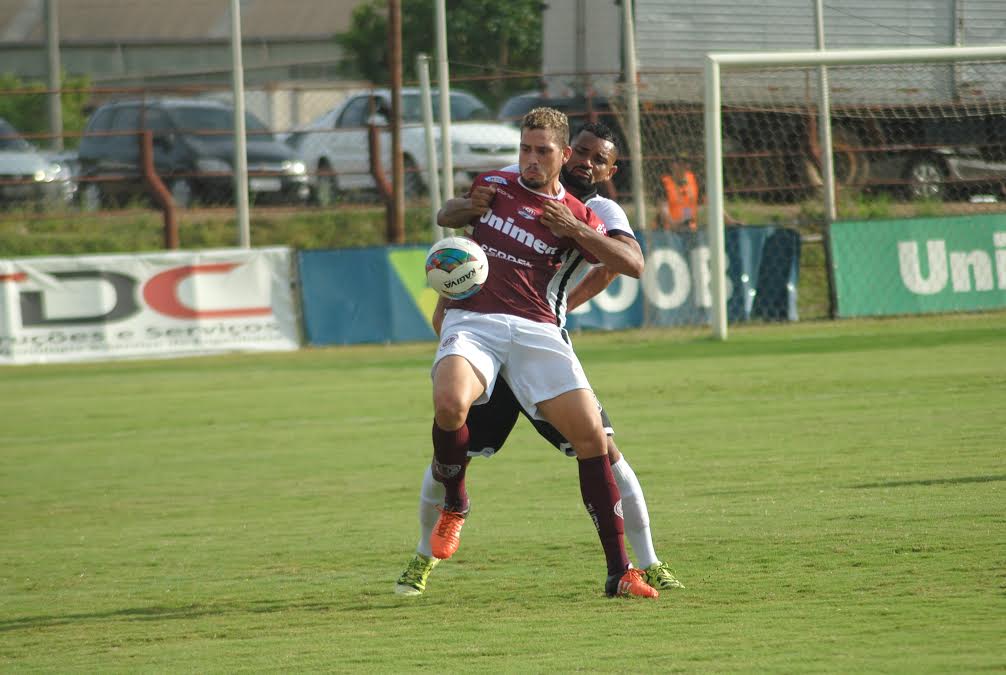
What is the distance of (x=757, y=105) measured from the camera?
2320 cm

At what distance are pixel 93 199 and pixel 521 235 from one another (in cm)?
1808

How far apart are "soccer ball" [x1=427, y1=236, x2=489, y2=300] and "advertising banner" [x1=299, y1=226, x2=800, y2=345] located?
13.2 meters

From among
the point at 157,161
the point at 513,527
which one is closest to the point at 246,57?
the point at 157,161

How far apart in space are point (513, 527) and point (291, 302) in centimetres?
1216

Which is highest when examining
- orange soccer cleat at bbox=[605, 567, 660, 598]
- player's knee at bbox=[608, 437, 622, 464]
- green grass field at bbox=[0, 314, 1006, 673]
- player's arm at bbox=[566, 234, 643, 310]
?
player's arm at bbox=[566, 234, 643, 310]

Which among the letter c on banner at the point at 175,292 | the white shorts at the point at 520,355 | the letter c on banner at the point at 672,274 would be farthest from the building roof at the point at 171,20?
the white shorts at the point at 520,355

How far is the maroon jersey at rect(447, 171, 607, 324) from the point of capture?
6520mm

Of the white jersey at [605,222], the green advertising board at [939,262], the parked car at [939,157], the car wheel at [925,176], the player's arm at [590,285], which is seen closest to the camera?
the white jersey at [605,222]

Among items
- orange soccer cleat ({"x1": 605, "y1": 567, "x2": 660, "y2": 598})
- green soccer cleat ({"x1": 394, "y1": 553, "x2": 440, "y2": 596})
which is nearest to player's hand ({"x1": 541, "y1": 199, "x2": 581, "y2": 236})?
orange soccer cleat ({"x1": 605, "y1": 567, "x2": 660, "y2": 598})

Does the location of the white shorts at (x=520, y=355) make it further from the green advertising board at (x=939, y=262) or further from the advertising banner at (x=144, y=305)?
the green advertising board at (x=939, y=262)

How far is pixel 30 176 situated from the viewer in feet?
83.7

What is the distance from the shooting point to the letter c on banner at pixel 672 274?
1975cm

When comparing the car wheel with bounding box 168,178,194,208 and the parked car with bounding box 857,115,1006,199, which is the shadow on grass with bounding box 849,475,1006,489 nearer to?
the parked car with bounding box 857,115,1006,199

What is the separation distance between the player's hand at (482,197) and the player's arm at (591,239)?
28 centimetres
